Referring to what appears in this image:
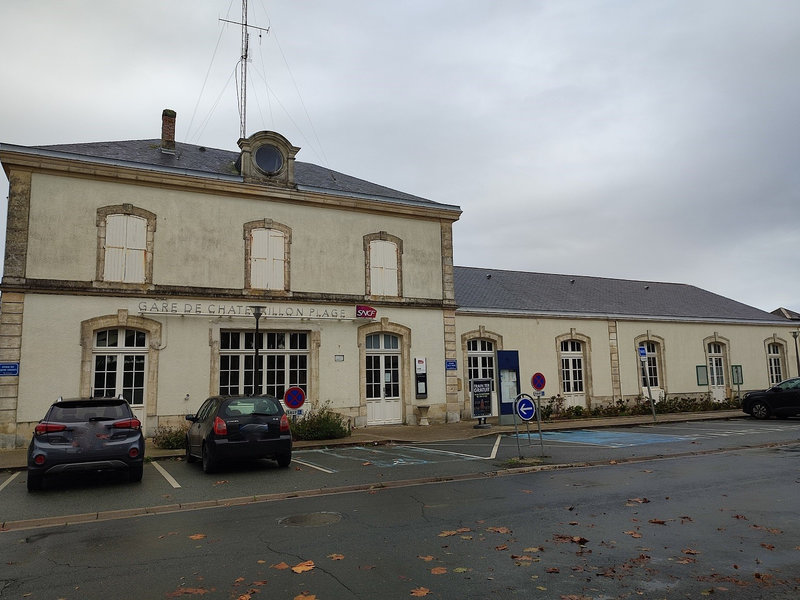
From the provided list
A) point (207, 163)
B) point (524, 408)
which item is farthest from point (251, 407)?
point (207, 163)

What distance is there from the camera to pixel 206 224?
17.7 m

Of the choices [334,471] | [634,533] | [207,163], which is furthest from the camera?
[207,163]

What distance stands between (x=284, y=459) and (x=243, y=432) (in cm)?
113

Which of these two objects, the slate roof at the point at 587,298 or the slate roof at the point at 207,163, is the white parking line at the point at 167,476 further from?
the slate roof at the point at 587,298

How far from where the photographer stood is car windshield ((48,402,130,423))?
9.71 m

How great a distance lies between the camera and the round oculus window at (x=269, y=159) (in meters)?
18.9

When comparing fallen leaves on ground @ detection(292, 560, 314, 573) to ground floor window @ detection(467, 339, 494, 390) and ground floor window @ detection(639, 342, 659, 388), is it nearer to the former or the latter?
ground floor window @ detection(467, 339, 494, 390)

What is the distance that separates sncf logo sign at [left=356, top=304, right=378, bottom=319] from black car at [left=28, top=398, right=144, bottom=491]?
9.64 meters

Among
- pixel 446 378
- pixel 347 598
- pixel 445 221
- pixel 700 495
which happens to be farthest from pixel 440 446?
pixel 347 598

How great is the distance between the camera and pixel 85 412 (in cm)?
986

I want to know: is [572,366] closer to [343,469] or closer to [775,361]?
[775,361]

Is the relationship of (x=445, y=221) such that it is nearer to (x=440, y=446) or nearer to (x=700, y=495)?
(x=440, y=446)

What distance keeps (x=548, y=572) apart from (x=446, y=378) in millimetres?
15406

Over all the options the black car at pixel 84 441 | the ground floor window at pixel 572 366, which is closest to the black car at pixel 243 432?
the black car at pixel 84 441
